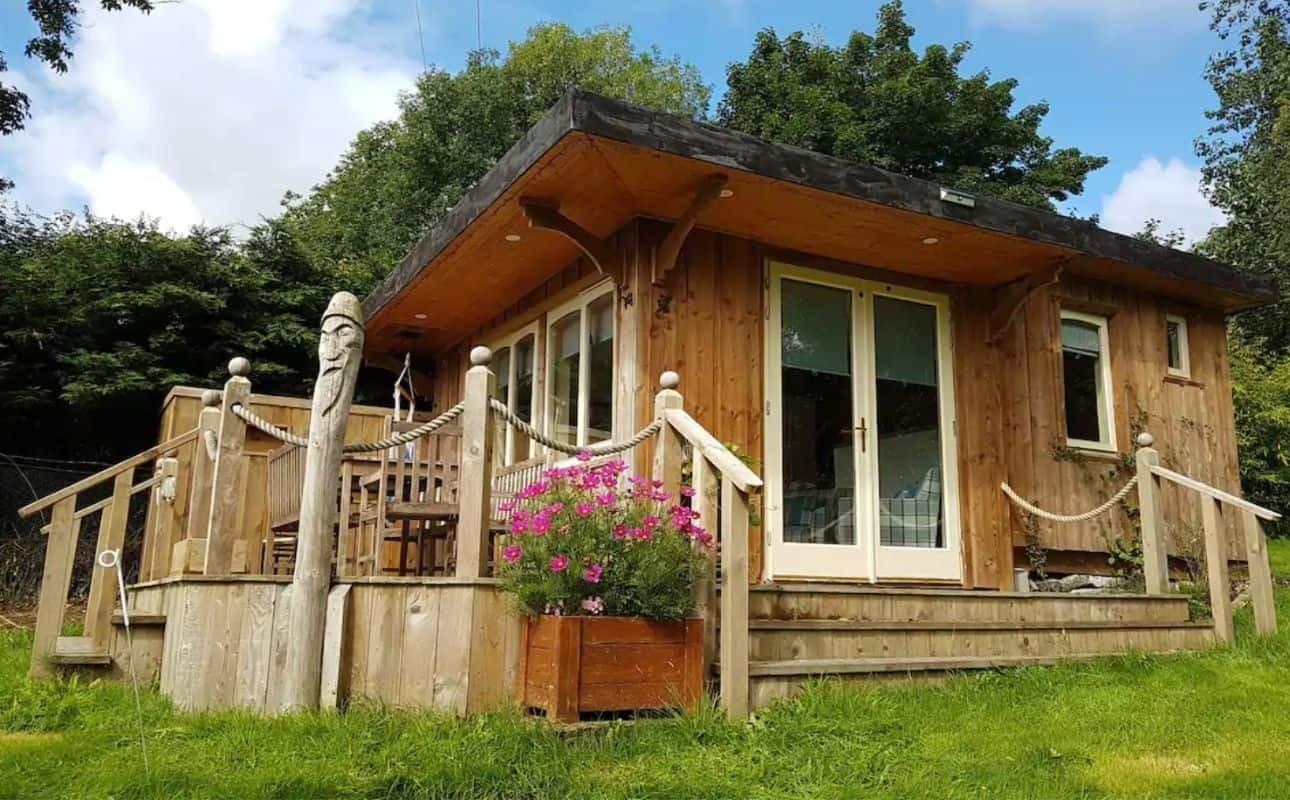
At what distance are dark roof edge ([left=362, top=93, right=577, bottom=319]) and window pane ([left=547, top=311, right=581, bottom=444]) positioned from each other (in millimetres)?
949

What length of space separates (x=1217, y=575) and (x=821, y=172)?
3101mm

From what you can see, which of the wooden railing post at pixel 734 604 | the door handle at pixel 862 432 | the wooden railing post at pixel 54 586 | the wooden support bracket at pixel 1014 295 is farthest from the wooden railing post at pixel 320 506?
the wooden support bracket at pixel 1014 295

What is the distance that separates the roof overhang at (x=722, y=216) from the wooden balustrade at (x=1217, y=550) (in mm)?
1487

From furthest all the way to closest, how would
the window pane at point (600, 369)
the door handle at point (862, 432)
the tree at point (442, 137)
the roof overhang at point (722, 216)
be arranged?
the tree at point (442, 137) < the door handle at point (862, 432) < the window pane at point (600, 369) < the roof overhang at point (722, 216)

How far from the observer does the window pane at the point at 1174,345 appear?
25.5ft

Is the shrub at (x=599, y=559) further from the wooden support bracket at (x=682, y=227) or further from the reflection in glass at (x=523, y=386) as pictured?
the reflection in glass at (x=523, y=386)

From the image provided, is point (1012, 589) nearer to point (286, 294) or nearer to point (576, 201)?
point (576, 201)

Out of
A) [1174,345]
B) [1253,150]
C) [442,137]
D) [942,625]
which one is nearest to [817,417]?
[942,625]

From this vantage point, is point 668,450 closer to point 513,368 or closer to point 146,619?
point 146,619

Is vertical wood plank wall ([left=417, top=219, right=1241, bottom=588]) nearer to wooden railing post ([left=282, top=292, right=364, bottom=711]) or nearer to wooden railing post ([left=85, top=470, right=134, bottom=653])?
wooden railing post ([left=282, top=292, right=364, bottom=711])

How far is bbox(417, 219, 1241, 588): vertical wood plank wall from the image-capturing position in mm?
5297

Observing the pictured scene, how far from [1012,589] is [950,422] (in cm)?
115

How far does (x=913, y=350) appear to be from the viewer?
20.1 feet

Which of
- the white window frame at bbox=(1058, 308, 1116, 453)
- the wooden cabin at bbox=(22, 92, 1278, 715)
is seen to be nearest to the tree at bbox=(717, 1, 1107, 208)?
the white window frame at bbox=(1058, 308, 1116, 453)
